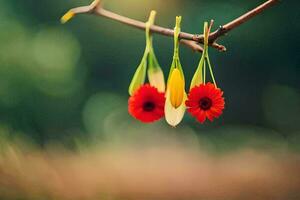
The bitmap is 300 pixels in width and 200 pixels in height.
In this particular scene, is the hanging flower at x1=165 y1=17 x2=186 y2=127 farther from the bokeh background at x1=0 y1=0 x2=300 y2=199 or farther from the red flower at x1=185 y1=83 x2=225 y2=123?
the bokeh background at x1=0 y1=0 x2=300 y2=199

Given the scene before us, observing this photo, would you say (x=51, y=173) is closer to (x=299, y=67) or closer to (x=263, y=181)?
(x=263, y=181)

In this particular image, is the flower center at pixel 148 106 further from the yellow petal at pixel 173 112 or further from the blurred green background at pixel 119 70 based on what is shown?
the blurred green background at pixel 119 70

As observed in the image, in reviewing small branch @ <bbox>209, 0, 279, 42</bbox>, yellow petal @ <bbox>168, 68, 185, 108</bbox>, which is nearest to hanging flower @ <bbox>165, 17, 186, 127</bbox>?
yellow petal @ <bbox>168, 68, 185, 108</bbox>

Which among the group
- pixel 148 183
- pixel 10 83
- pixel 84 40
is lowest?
pixel 148 183

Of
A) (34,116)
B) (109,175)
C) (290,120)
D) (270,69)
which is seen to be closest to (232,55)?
(270,69)

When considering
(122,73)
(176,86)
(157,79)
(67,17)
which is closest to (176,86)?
(176,86)

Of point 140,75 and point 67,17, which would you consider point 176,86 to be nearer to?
point 140,75

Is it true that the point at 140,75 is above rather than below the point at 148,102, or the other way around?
above
